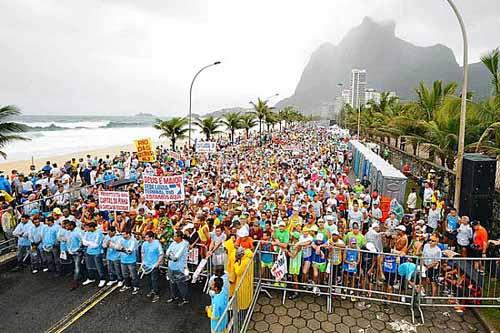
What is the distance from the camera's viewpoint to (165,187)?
34.2ft

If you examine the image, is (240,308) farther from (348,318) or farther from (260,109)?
(260,109)

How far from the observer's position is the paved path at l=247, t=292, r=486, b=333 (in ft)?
21.7

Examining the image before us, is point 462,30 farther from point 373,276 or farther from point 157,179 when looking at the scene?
point 157,179

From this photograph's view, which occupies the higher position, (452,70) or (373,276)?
(452,70)

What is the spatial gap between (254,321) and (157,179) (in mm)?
5375

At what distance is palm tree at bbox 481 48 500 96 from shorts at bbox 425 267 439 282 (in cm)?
925

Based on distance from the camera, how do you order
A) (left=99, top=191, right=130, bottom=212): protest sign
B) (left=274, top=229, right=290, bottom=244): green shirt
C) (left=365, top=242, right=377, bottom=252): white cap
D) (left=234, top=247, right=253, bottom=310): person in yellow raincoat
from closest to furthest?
(left=234, top=247, right=253, bottom=310): person in yellow raincoat
(left=365, top=242, right=377, bottom=252): white cap
(left=274, top=229, right=290, bottom=244): green shirt
(left=99, top=191, right=130, bottom=212): protest sign

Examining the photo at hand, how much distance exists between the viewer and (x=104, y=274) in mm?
8578

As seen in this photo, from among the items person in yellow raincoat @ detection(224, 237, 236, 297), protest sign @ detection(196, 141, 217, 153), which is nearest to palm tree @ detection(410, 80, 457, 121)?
protest sign @ detection(196, 141, 217, 153)

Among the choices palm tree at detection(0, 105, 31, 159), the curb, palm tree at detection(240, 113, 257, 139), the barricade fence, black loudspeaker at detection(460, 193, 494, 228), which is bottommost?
the curb

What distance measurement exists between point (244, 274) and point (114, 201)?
17.1 ft

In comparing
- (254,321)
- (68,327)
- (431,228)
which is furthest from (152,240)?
(431,228)

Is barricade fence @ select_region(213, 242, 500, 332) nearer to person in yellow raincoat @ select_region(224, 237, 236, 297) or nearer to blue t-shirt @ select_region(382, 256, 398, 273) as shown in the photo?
blue t-shirt @ select_region(382, 256, 398, 273)

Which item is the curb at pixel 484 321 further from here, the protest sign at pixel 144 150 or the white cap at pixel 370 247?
the protest sign at pixel 144 150
